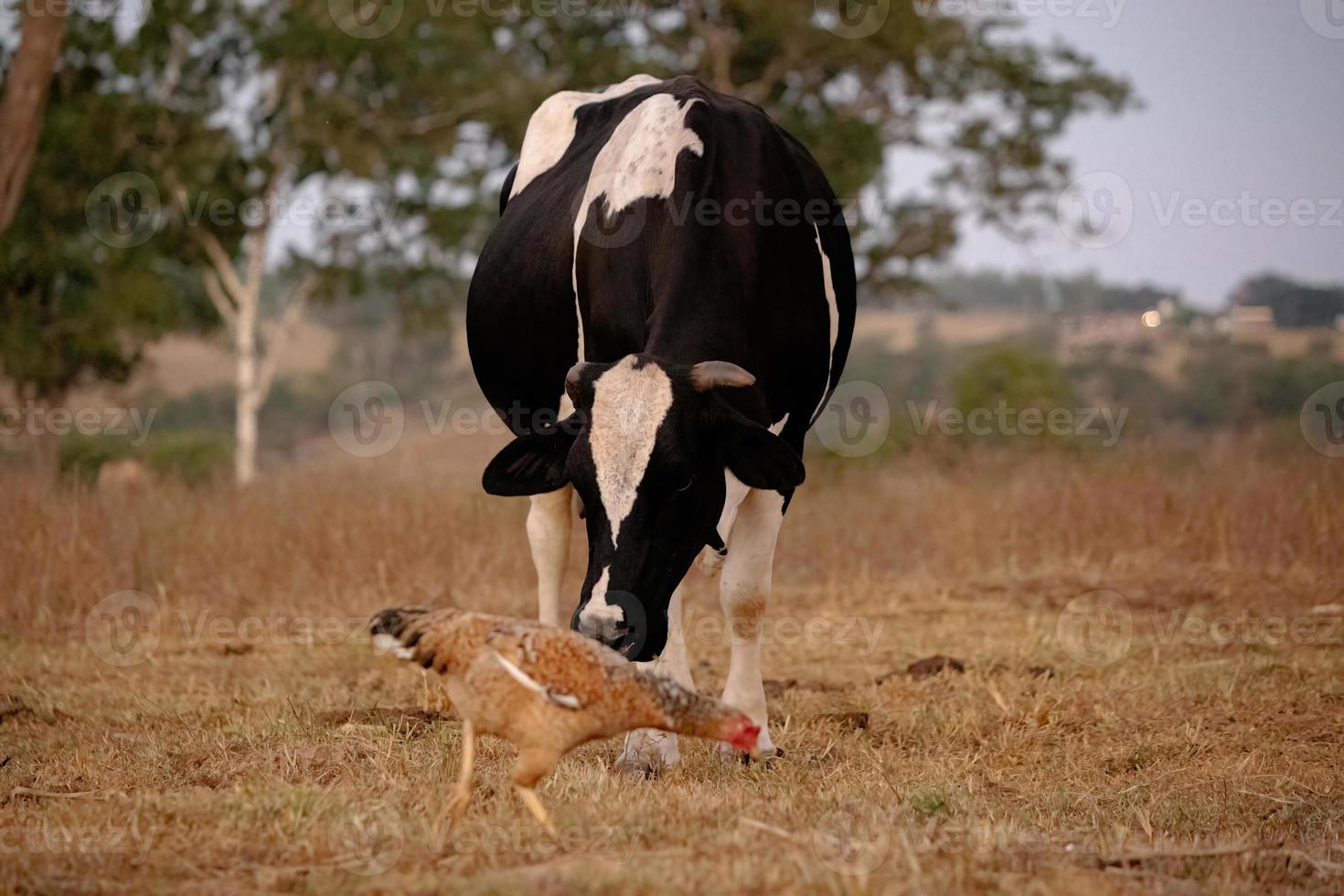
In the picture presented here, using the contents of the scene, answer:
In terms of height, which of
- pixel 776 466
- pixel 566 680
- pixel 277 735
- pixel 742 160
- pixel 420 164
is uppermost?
pixel 420 164

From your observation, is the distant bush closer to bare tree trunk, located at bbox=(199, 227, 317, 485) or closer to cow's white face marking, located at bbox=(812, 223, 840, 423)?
bare tree trunk, located at bbox=(199, 227, 317, 485)

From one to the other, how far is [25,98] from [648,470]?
1176 centimetres

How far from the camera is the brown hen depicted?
4266mm

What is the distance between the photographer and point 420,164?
25234mm

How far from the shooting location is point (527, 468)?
5715 mm

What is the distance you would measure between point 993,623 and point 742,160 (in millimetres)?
4043

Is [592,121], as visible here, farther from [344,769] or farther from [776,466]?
[344,769]

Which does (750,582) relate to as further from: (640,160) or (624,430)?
(640,160)

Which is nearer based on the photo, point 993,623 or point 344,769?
point 344,769

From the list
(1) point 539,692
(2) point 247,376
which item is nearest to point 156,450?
(2) point 247,376

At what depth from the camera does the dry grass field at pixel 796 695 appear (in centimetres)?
399

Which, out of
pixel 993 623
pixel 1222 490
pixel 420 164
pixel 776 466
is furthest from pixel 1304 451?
pixel 420 164

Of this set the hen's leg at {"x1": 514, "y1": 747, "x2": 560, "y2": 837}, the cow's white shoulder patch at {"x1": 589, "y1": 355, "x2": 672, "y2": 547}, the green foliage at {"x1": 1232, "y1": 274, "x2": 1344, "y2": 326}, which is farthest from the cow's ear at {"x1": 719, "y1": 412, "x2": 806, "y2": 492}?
the green foliage at {"x1": 1232, "y1": 274, "x2": 1344, "y2": 326}

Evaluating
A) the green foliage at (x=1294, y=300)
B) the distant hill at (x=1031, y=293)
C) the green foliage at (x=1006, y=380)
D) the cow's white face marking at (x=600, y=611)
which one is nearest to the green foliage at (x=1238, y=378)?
the green foliage at (x=1294, y=300)
